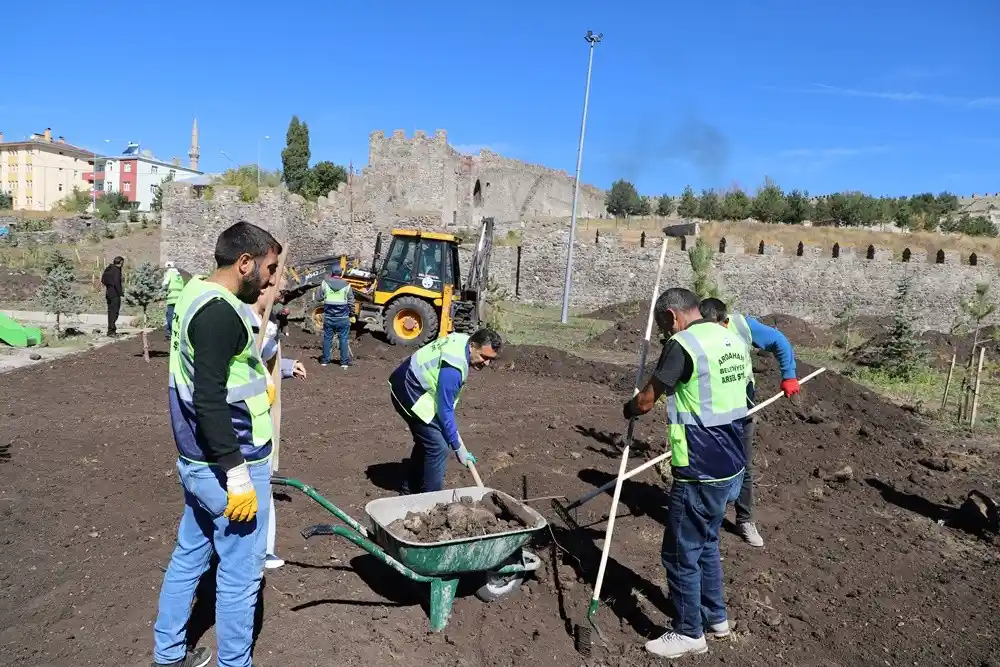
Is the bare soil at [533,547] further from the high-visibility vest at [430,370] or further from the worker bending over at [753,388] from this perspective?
the high-visibility vest at [430,370]

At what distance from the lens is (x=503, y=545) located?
3596 millimetres

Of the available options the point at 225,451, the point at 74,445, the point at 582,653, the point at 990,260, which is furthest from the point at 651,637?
the point at 990,260

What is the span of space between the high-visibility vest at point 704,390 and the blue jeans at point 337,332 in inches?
302

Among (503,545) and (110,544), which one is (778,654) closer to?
(503,545)

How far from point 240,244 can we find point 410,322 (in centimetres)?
→ 1052

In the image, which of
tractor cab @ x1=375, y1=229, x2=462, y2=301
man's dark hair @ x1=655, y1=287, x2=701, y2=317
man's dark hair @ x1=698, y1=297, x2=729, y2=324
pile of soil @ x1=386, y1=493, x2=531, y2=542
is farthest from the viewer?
tractor cab @ x1=375, y1=229, x2=462, y2=301

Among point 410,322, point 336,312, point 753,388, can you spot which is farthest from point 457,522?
point 410,322

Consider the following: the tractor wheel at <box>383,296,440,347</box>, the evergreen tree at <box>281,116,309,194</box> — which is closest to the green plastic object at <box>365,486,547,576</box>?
the tractor wheel at <box>383,296,440,347</box>

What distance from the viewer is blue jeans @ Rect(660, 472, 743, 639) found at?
342 centimetres

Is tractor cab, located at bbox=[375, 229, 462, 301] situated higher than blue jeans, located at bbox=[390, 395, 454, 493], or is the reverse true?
tractor cab, located at bbox=[375, 229, 462, 301]

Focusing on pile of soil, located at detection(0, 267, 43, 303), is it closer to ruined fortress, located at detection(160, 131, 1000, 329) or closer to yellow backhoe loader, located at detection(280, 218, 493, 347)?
ruined fortress, located at detection(160, 131, 1000, 329)

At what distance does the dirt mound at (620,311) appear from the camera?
19.9m

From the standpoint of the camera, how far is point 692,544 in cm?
343

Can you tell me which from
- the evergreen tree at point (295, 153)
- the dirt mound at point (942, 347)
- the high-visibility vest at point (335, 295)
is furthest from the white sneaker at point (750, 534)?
the evergreen tree at point (295, 153)
